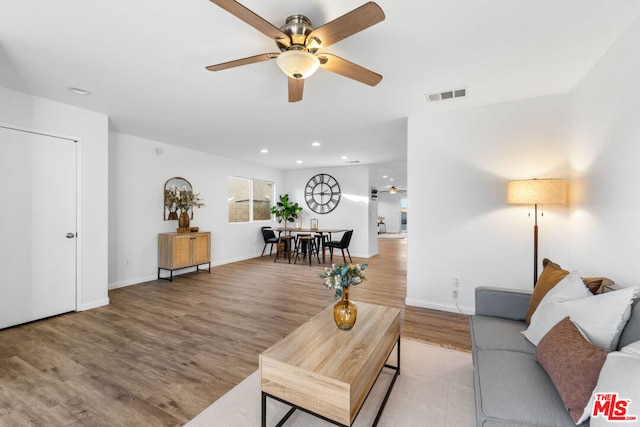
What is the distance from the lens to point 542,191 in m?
2.58

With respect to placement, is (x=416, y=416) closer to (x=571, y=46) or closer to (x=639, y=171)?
(x=639, y=171)

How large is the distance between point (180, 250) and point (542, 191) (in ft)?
17.4

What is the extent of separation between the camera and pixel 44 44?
6.95 feet

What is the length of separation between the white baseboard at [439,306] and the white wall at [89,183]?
13.4ft

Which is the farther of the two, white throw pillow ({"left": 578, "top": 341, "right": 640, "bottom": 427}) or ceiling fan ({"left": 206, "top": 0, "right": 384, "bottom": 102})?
ceiling fan ({"left": 206, "top": 0, "right": 384, "bottom": 102})

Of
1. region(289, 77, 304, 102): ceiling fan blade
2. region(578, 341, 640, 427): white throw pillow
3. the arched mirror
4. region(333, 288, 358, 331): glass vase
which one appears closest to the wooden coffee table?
region(333, 288, 358, 331): glass vase

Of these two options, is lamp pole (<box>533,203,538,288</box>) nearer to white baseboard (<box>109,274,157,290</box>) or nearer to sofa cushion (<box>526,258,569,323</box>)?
sofa cushion (<box>526,258,569,323</box>)

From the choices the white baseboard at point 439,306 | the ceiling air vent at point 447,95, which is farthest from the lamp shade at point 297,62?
the white baseboard at point 439,306

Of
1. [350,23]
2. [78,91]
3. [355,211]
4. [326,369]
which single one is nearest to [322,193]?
[355,211]

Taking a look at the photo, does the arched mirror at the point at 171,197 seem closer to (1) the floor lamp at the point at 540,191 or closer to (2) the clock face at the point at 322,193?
(2) the clock face at the point at 322,193

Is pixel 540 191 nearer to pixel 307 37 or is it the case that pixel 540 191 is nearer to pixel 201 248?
pixel 307 37

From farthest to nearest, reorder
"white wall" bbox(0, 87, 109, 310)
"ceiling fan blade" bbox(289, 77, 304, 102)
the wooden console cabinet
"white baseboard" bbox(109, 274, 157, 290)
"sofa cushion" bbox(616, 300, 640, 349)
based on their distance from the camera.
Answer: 1. the wooden console cabinet
2. "white baseboard" bbox(109, 274, 157, 290)
3. "white wall" bbox(0, 87, 109, 310)
4. "ceiling fan blade" bbox(289, 77, 304, 102)
5. "sofa cushion" bbox(616, 300, 640, 349)

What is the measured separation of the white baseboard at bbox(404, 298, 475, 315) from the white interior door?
4.30 meters

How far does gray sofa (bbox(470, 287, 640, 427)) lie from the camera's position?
111 cm
